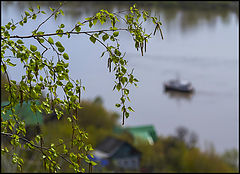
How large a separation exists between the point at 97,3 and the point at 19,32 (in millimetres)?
1391

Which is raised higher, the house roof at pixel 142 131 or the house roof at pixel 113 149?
the house roof at pixel 142 131

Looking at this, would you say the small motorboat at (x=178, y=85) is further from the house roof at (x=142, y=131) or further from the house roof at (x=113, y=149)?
the house roof at (x=113, y=149)

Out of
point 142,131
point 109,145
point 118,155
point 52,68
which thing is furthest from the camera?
point 142,131

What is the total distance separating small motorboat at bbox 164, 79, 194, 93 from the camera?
11.5 meters

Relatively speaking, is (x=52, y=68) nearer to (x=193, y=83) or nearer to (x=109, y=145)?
(x=109, y=145)

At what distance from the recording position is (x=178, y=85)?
1158cm

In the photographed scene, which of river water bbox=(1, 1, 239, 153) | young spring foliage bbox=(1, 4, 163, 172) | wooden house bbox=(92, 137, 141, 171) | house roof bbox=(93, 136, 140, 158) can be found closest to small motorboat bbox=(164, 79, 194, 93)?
river water bbox=(1, 1, 239, 153)

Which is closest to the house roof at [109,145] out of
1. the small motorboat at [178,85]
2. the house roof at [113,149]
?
the house roof at [113,149]

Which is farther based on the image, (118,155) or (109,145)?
(109,145)

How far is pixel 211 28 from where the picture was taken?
1119 cm

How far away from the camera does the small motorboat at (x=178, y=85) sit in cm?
1153

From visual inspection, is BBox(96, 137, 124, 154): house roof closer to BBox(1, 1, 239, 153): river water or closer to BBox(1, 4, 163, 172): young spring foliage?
BBox(1, 1, 239, 153): river water

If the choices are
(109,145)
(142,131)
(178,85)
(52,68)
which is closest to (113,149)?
(109,145)

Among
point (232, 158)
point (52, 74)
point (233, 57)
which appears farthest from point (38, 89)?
point (233, 57)
